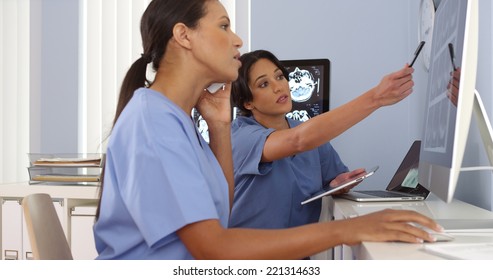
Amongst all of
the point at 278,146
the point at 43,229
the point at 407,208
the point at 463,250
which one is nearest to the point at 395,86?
the point at 407,208

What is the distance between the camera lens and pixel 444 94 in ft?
4.07

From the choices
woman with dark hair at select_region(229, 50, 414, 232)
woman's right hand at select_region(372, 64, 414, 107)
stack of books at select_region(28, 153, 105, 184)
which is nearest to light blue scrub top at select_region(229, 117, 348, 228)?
woman with dark hair at select_region(229, 50, 414, 232)

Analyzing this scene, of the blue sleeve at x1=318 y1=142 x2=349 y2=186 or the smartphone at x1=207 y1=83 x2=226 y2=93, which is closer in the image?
the smartphone at x1=207 y1=83 x2=226 y2=93

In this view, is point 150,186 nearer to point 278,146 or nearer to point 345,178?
point 278,146

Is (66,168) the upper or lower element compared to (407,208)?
lower

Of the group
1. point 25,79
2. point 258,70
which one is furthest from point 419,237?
point 25,79

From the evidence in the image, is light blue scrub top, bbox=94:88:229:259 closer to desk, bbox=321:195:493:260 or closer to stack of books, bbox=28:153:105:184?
desk, bbox=321:195:493:260

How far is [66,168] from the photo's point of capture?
289 cm

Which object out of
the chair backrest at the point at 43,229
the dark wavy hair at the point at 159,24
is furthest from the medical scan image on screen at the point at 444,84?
the chair backrest at the point at 43,229

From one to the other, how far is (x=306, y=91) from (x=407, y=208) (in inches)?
49.2

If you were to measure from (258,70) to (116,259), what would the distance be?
1.20m

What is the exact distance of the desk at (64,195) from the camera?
272 centimetres

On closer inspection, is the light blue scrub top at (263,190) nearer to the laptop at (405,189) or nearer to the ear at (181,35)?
the laptop at (405,189)

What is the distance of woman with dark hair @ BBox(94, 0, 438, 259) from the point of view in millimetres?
1081
